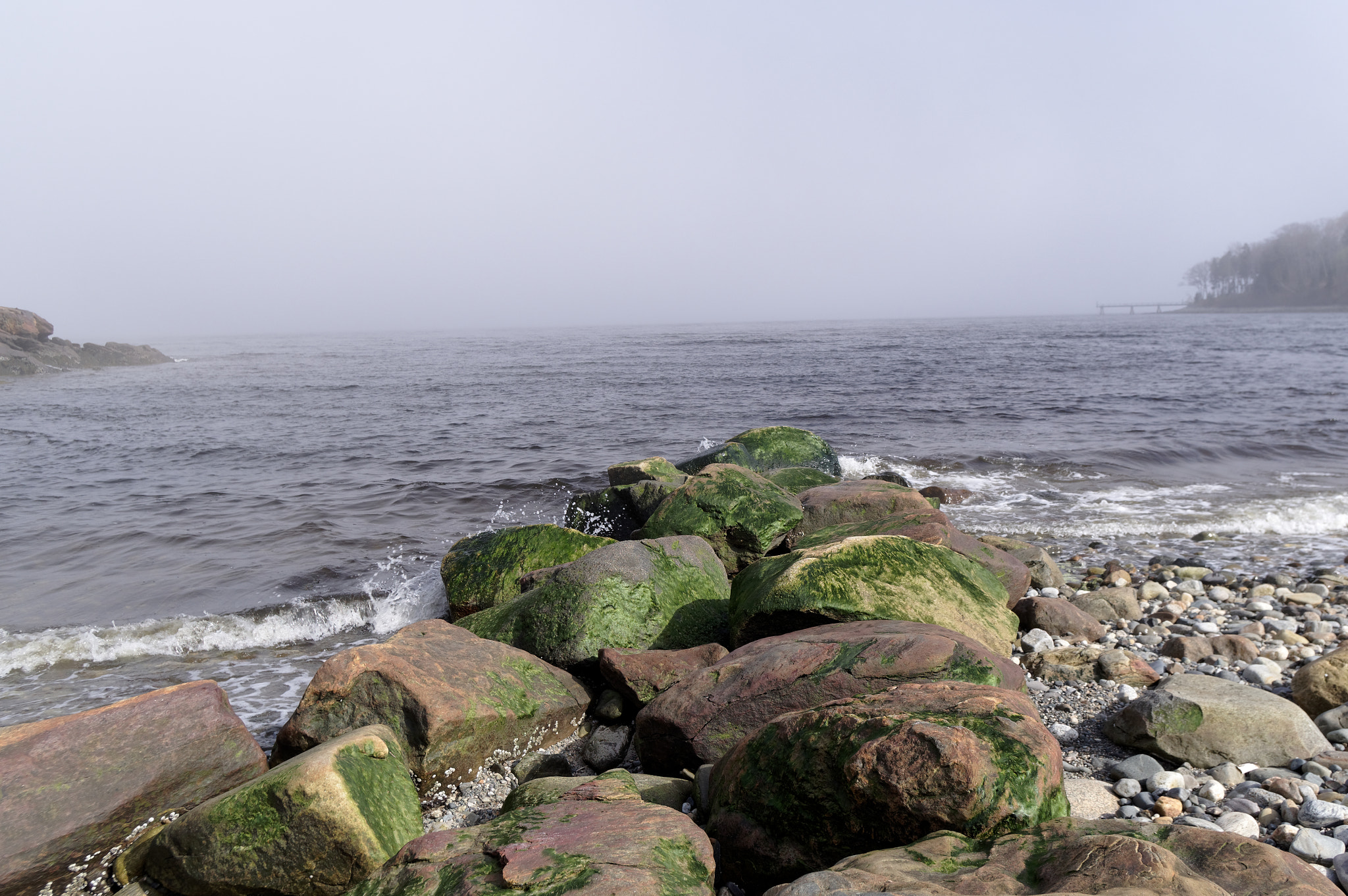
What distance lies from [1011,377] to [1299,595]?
22.6 m

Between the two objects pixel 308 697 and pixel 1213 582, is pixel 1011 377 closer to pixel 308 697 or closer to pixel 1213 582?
pixel 1213 582

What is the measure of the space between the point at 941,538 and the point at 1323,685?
8.03ft

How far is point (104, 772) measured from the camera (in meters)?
3.62

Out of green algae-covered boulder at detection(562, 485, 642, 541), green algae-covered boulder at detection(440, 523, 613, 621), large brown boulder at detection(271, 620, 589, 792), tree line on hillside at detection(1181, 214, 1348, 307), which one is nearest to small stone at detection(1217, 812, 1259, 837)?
large brown boulder at detection(271, 620, 589, 792)

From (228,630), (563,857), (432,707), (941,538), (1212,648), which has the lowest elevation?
(228,630)

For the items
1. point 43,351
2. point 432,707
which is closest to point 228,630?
point 432,707

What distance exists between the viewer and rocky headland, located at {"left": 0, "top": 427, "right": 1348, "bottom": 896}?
2574 millimetres

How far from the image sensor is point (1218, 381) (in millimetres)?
25141

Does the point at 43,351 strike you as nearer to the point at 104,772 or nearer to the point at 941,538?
the point at 104,772

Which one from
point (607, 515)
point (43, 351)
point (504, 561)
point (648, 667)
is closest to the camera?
point (648, 667)

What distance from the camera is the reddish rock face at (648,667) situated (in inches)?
183

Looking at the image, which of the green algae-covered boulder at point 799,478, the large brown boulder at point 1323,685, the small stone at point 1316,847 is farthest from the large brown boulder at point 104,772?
the green algae-covered boulder at point 799,478

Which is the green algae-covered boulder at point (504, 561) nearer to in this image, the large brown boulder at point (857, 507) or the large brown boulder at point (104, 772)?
the large brown boulder at point (857, 507)

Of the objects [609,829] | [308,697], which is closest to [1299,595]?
[609,829]
